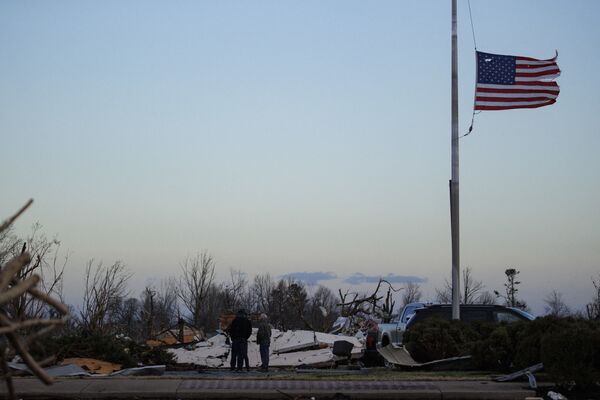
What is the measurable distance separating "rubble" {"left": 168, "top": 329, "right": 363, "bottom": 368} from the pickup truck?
3.75 meters

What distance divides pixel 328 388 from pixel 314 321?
172ft

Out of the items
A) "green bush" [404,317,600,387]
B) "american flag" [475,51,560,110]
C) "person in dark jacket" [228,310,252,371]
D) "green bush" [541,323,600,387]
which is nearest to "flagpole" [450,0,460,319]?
"american flag" [475,51,560,110]

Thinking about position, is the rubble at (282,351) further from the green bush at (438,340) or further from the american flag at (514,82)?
the american flag at (514,82)

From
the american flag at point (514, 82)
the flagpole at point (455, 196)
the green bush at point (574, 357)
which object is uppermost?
the american flag at point (514, 82)

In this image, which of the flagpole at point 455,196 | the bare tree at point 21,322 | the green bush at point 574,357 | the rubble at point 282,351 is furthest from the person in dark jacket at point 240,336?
the bare tree at point 21,322

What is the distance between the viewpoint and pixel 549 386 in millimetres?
12047

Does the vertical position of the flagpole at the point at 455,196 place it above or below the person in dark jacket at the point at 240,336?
above

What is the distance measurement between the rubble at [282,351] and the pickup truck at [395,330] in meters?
3.75

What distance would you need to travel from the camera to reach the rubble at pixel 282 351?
26.3m

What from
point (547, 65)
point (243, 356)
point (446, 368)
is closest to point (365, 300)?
point (243, 356)

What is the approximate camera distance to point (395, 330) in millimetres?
20922

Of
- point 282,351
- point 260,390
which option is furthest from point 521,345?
point 282,351

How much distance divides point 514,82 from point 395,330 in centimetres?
707

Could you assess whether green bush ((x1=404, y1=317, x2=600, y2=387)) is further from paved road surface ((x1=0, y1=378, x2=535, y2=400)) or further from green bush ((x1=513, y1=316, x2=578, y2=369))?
paved road surface ((x1=0, y1=378, x2=535, y2=400))
